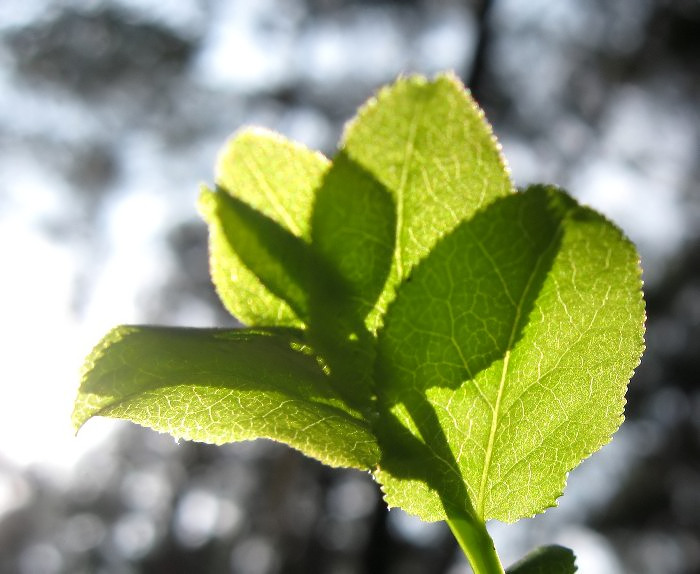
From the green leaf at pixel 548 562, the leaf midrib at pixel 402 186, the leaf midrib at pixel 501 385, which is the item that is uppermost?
the leaf midrib at pixel 402 186

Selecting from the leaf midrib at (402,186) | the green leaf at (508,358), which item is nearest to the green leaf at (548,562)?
the green leaf at (508,358)

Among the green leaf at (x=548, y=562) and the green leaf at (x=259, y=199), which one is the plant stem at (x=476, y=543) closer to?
the green leaf at (x=548, y=562)

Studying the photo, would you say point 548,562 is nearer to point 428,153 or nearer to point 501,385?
point 501,385

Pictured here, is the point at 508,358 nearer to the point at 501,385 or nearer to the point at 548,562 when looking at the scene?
the point at 501,385

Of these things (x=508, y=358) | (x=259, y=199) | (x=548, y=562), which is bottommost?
(x=548, y=562)

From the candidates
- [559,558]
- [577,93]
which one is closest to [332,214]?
[559,558]

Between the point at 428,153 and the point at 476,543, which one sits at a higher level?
the point at 428,153

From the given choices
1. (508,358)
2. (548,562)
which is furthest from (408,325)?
(548,562)

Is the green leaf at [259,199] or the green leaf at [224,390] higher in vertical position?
Answer: the green leaf at [259,199]
